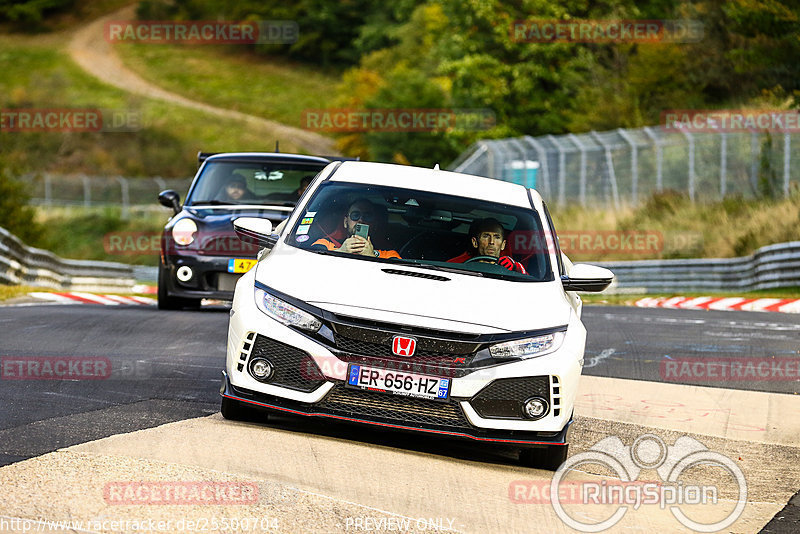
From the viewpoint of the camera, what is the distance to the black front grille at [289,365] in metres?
7.04

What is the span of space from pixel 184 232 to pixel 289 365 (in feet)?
24.6

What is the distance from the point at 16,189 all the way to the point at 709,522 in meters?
31.5

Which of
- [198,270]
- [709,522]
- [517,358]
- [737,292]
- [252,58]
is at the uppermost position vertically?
[517,358]

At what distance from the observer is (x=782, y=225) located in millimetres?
26203

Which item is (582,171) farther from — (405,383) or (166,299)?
(405,383)

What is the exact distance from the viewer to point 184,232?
1431 cm

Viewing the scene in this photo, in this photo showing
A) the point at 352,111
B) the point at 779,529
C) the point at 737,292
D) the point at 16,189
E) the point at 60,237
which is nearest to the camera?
the point at 779,529

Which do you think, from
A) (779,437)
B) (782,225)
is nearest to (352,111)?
(782,225)

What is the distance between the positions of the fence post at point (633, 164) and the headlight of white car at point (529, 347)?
26160mm

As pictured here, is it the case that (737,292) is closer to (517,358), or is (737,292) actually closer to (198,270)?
(198,270)

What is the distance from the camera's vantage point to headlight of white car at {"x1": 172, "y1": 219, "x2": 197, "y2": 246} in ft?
46.9

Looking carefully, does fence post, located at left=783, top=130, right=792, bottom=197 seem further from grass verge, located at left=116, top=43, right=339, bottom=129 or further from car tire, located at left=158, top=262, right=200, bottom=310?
grass verge, located at left=116, top=43, right=339, bottom=129

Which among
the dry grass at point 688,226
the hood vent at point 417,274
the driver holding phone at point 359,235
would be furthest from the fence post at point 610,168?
the hood vent at point 417,274

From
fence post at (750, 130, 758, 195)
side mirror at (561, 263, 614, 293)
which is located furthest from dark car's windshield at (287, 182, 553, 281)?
fence post at (750, 130, 758, 195)
